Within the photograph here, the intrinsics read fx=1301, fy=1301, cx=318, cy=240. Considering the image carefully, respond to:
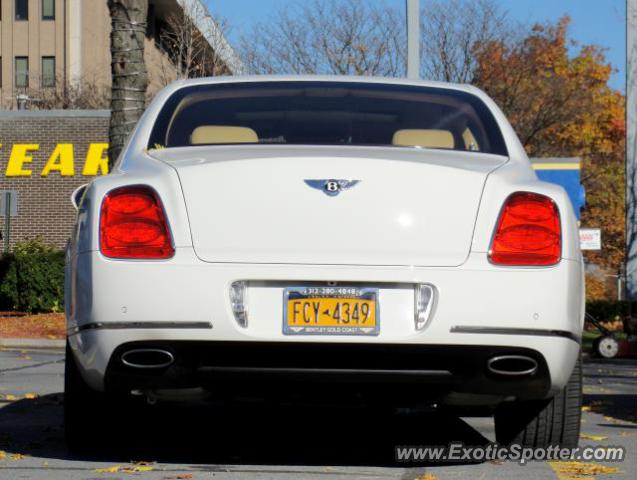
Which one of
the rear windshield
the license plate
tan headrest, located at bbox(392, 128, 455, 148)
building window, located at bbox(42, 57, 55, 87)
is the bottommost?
the license plate

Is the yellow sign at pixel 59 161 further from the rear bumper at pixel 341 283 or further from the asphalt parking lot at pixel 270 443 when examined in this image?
the rear bumper at pixel 341 283

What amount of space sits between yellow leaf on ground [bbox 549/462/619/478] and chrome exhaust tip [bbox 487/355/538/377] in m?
0.58

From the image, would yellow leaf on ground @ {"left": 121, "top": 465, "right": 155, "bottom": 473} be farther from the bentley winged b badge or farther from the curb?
the curb

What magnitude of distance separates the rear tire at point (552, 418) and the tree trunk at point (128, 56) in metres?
10.8

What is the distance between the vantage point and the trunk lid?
15.9ft

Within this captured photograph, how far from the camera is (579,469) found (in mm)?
5398

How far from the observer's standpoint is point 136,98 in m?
16.2

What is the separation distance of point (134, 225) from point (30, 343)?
1465 cm

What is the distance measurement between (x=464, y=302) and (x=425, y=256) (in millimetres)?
225

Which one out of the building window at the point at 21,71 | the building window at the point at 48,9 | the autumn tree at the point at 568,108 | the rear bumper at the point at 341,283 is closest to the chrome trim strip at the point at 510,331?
the rear bumper at the point at 341,283

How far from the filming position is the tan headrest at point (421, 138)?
5.53 m

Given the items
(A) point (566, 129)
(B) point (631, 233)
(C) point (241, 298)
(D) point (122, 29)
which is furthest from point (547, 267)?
(A) point (566, 129)

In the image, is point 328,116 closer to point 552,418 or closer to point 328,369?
point 328,369

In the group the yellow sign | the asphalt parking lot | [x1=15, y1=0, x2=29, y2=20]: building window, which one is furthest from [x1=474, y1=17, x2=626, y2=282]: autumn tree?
the asphalt parking lot
